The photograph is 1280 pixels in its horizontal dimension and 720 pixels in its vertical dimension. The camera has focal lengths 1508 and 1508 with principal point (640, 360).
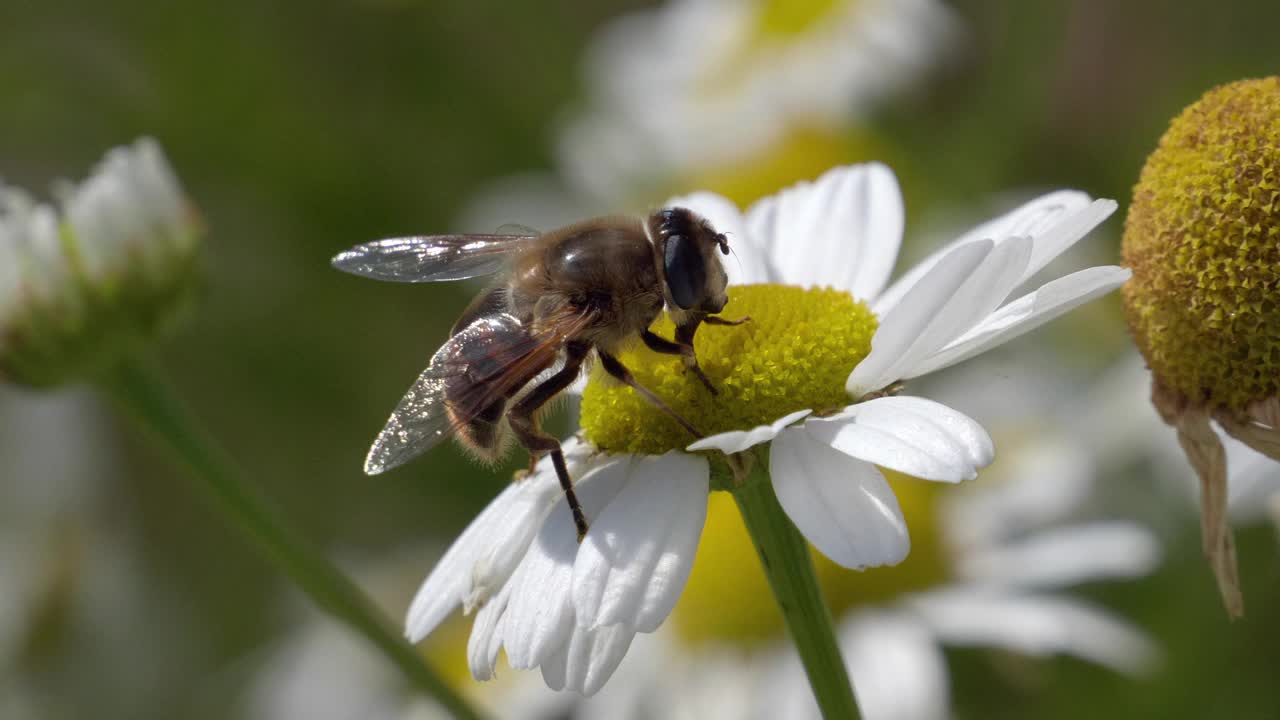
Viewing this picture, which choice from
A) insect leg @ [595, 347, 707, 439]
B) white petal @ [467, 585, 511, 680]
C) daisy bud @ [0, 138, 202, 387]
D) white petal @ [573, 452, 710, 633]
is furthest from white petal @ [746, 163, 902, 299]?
daisy bud @ [0, 138, 202, 387]

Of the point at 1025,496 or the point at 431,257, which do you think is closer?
the point at 431,257

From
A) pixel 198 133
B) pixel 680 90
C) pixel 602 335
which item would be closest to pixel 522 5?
pixel 680 90

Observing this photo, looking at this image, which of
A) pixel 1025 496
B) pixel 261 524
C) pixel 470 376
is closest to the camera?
pixel 470 376

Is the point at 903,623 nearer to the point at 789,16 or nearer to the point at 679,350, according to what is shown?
the point at 679,350

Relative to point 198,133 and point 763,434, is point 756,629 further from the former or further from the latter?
point 198,133

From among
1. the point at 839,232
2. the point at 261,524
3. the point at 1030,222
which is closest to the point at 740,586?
the point at 839,232

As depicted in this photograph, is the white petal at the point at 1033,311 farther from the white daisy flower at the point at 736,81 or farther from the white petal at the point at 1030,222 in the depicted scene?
the white daisy flower at the point at 736,81

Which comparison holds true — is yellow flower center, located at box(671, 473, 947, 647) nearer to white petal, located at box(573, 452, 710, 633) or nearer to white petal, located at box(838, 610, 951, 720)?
white petal, located at box(838, 610, 951, 720)
